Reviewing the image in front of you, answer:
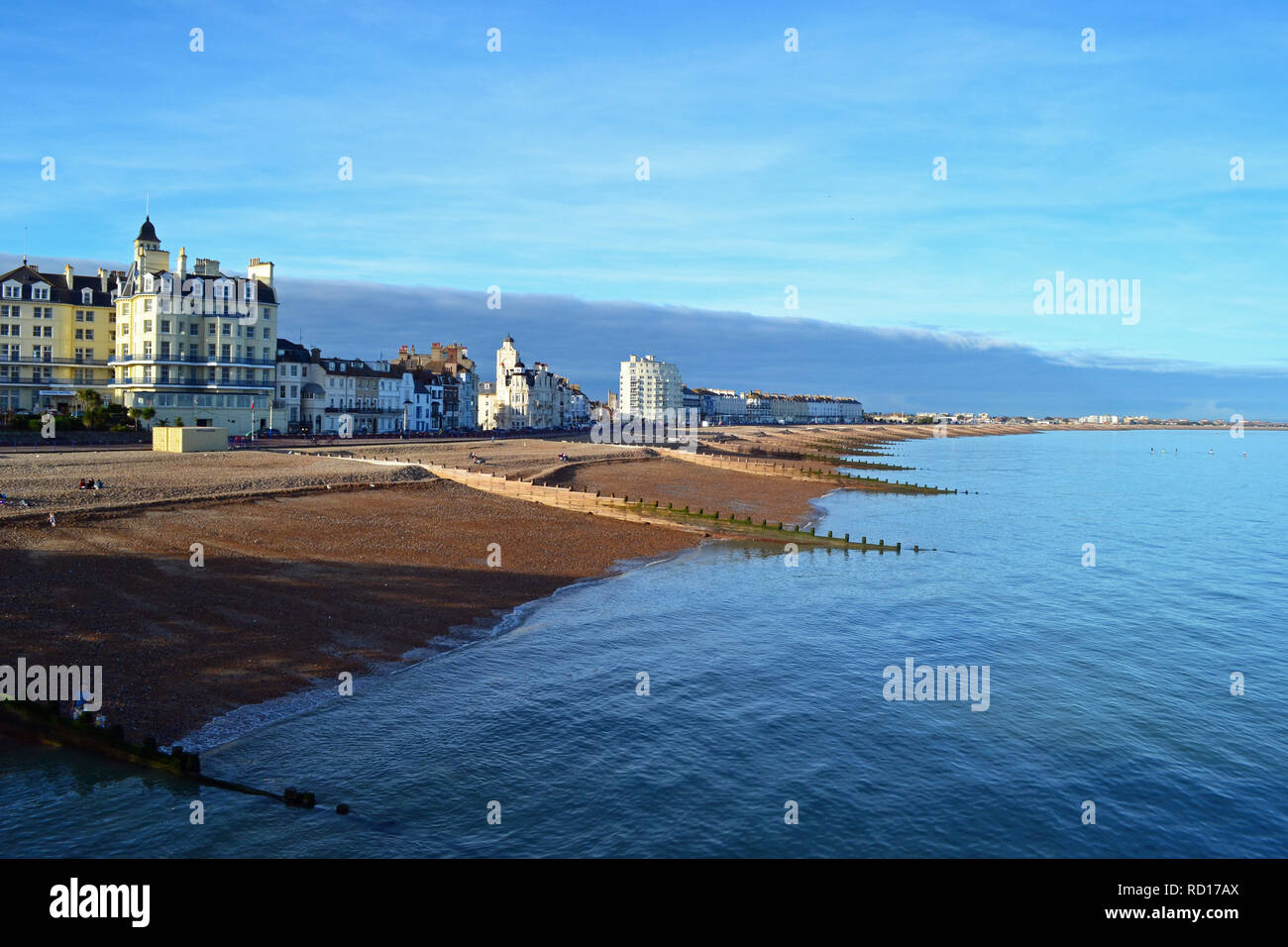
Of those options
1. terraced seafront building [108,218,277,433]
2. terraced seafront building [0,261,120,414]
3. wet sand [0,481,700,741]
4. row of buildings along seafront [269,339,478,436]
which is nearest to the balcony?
terraced seafront building [108,218,277,433]

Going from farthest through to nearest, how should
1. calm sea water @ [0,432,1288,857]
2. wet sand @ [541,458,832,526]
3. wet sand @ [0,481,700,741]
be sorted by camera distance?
wet sand @ [541,458,832,526], wet sand @ [0,481,700,741], calm sea water @ [0,432,1288,857]

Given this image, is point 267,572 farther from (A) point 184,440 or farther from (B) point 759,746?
(A) point 184,440

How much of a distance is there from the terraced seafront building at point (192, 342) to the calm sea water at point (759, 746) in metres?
70.9

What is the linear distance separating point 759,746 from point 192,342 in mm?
88097

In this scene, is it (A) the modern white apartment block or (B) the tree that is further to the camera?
(A) the modern white apartment block

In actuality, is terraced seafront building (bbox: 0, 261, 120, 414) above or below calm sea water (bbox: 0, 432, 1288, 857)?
above

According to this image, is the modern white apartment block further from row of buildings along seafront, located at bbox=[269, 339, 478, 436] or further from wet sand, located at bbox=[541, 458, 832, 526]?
wet sand, located at bbox=[541, 458, 832, 526]

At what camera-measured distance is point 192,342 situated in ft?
289

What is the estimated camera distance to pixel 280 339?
106562mm

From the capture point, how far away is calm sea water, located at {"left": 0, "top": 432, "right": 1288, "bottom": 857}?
1445cm

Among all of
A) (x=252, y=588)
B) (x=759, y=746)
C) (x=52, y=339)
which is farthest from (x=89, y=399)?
(x=759, y=746)

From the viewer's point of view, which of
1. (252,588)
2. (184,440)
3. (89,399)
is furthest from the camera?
(89,399)

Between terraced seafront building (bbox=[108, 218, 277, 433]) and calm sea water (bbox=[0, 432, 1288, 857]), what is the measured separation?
2791 inches

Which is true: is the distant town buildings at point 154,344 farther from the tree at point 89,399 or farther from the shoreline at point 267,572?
the shoreline at point 267,572
